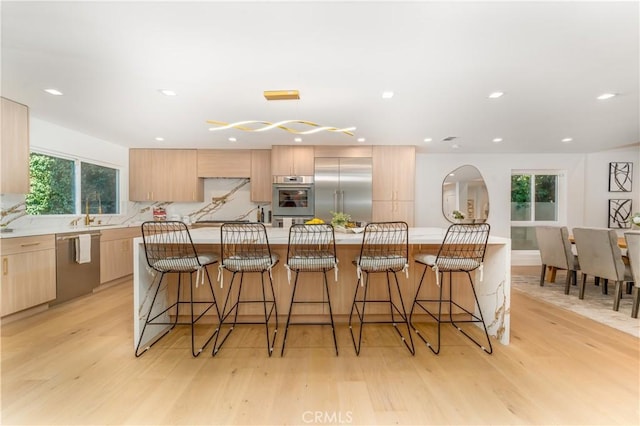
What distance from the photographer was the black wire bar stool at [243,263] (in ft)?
7.25

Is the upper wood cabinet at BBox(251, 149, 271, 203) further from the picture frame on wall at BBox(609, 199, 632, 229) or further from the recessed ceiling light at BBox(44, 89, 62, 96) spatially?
the picture frame on wall at BBox(609, 199, 632, 229)

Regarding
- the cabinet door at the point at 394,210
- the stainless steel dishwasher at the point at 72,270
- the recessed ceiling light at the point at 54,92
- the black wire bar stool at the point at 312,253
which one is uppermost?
the recessed ceiling light at the point at 54,92

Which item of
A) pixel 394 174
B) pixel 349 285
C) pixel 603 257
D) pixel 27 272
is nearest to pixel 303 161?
pixel 394 174

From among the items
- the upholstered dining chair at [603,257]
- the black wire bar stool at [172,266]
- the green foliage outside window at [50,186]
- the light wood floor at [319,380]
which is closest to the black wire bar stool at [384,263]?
the light wood floor at [319,380]

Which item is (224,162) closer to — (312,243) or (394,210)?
(394,210)

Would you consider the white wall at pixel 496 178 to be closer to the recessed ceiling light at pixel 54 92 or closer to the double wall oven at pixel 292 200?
the double wall oven at pixel 292 200

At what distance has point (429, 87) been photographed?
8.49ft

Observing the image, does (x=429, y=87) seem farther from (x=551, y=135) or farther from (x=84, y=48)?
(x=551, y=135)

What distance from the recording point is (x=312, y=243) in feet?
7.64

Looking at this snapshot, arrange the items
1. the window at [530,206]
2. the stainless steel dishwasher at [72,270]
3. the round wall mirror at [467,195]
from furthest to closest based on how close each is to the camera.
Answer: the window at [530,206] < the round wall mirror at [467,195] < the stainless steel dishwasher at [72,270]

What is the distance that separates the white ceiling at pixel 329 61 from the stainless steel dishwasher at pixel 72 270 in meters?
1.53

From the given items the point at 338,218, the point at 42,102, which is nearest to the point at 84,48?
the point at 42,102

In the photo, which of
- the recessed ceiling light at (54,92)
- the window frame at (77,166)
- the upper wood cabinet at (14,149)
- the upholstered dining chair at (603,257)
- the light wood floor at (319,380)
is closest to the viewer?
the light wood floor at (319,380)

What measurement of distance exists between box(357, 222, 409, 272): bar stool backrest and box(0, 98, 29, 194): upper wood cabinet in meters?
3.76
